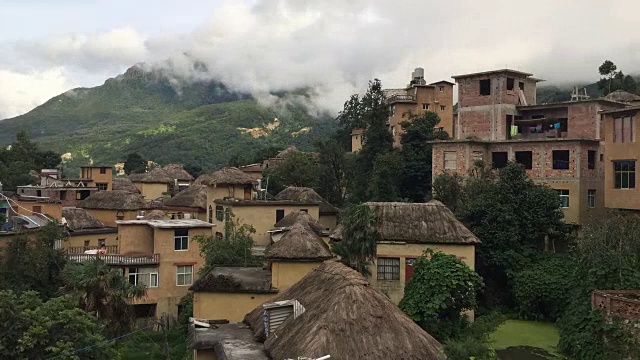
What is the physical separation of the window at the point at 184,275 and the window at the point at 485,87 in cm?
2229

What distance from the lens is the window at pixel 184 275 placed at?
101 feet

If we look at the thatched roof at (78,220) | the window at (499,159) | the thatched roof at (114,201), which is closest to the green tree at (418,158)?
the window at (499,159)

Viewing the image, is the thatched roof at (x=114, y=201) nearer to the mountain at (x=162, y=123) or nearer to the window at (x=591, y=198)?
the window at (x=591, y=198)

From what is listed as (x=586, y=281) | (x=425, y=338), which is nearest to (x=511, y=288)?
(x=586, y=281)

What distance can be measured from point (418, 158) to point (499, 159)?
569 centimetres

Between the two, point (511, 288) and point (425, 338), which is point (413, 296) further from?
point (425, 338)

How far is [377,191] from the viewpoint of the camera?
39250 mm

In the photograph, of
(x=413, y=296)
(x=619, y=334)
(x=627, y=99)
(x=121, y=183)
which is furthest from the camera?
(x=121, y=183)

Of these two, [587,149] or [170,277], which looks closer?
[170,277]

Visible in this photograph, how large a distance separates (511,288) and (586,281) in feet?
21.8

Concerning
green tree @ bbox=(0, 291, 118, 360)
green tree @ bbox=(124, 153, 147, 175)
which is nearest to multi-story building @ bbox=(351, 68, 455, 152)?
green tree @ bbox=(0, 291, 118, 360)

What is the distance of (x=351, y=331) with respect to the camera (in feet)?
46.6

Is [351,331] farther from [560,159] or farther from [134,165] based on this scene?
[134,165]

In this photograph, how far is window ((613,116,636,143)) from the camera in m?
28.9
